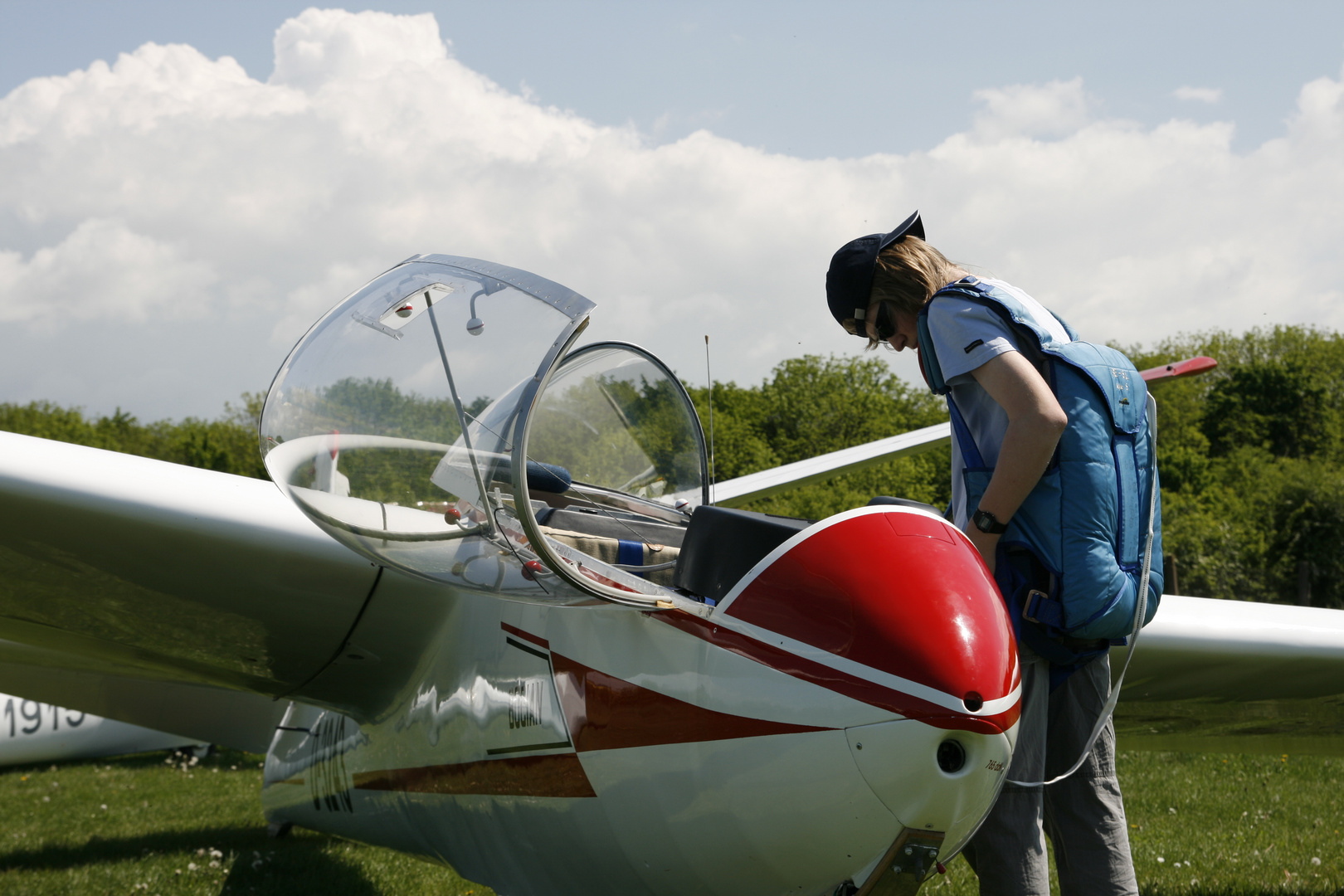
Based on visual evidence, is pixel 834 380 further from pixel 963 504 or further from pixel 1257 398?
pixel 963 504

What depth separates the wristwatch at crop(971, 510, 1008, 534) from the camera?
210 cm

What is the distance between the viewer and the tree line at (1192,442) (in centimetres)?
2902

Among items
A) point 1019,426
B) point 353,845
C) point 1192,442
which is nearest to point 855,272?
point 1019,426

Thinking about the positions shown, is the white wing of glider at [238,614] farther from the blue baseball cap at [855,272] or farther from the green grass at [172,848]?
the blue baseball cap at [855,272]

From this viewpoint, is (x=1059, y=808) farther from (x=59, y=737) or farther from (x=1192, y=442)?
(x=1192, y=442)

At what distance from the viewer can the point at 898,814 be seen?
5.52ft

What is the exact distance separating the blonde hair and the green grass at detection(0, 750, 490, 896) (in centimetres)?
322

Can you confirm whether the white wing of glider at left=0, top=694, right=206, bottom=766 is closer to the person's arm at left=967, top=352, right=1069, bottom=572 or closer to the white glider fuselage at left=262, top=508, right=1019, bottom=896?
the white glider fuselage at left=262, top=508, right=1019, bottom=896

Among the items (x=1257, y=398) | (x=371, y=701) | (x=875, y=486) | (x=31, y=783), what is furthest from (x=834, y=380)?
(x=371, y=701)

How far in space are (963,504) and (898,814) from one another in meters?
0.90

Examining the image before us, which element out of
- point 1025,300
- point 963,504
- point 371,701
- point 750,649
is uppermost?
point 1025,300

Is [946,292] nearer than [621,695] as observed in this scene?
No

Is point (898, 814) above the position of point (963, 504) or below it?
below

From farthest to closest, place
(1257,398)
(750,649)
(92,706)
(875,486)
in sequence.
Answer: (1257,398), (875,486), (92,706), (750,649)
